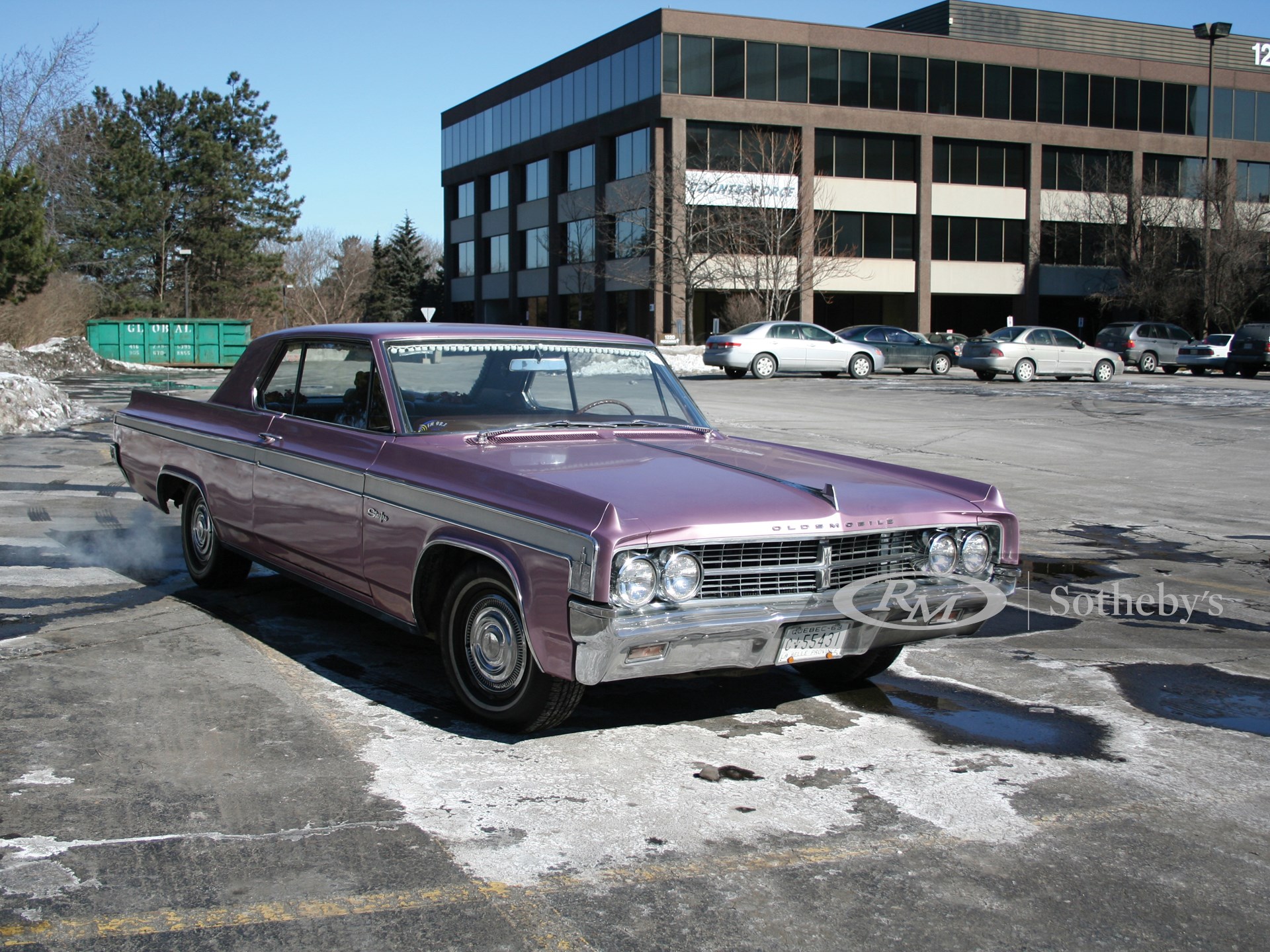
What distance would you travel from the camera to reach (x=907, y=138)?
5812 cm

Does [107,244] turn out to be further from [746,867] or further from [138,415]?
[746,867]

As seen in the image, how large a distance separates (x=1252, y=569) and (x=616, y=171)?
54192 millimetres

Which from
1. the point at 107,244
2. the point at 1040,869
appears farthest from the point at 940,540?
the point at 107,244

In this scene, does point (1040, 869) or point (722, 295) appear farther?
point (722, 295)

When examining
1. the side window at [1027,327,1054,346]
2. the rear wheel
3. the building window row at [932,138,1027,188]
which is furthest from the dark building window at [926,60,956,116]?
the rear wheel

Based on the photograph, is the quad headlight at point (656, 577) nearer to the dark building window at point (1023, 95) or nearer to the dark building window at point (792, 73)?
the dark building window at point (792, 73)

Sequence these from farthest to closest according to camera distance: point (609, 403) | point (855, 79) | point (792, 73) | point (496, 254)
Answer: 1. point (496, 254)
2. point (855, 79)
3. point (792, 73)
4. point (609, 403)

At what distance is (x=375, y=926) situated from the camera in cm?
307

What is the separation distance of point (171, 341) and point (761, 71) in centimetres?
2868

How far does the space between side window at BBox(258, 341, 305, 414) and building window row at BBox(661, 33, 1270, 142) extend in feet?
167

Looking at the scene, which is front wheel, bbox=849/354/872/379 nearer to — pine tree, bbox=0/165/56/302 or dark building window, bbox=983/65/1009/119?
pine tree, bbox=0/165/56/302

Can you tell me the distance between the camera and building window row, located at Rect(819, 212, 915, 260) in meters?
56.9

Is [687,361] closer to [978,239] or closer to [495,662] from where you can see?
[978,239]

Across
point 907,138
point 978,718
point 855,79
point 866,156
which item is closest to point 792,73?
point 855,79
